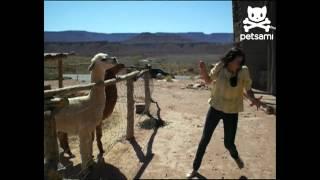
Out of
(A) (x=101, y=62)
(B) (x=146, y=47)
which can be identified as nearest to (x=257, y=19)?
(A) (x=101, y=62)

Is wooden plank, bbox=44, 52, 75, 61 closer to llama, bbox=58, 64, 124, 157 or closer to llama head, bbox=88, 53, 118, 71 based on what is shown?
llama, bbox=58, 64, 124, 157

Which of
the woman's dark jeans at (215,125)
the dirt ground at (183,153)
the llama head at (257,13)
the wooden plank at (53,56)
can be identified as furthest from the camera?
the llama head at (257,13)

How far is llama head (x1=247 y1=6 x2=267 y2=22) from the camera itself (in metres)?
15.2

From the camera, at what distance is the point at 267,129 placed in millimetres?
8656

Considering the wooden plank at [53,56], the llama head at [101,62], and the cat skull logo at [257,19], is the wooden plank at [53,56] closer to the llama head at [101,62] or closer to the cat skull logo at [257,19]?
the llama head at [101,62]

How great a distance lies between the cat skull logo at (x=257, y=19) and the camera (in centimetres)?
1509

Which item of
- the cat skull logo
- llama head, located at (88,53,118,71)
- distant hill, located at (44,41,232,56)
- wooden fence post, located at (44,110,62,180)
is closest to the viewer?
wooden fence post, located at (44,110,62,180)

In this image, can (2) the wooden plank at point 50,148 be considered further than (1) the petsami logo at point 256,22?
No

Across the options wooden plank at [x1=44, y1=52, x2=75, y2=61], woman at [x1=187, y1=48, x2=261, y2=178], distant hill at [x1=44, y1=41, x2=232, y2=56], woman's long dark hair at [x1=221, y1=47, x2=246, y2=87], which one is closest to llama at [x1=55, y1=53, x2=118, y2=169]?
woman at [x1=187, y1=48, x2=261, y2=178]

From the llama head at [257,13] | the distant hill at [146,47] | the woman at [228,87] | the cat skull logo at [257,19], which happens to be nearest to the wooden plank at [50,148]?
the woman at [228,87]

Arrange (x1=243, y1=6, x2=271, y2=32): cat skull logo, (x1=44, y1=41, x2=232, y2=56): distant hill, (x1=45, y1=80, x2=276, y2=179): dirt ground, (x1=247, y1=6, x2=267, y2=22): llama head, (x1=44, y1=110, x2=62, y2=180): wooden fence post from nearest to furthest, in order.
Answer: (x1=44, y1=110, x2=62, y2=180): wooden fence post < (x1=45, y1=80, x2=276, y2=179): dirt ground < (x1=243, y1=6, x2=271, y2=32): cat skull logo < (x1=247, y1=6, x2=267, y2=22): llama head < (x1=44, y1=41, x2=232, y2=56): distant hill
